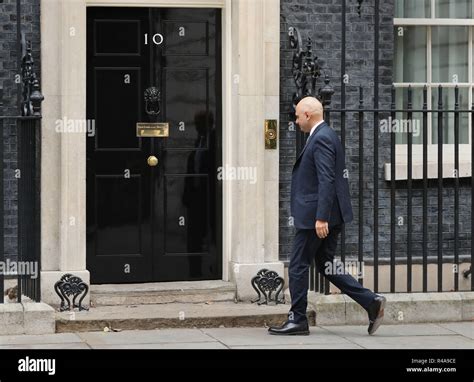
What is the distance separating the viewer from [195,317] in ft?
33.0

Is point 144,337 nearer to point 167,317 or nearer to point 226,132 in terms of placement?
point 167,317

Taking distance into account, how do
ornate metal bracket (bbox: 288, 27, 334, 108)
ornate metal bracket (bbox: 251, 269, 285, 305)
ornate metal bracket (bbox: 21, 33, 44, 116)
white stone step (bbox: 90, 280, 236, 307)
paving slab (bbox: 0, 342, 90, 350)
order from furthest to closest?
ornate metal bracket (bbox: 251, 269, 285, 305)
white stone step (bbox: 90, 280, 236, 307)
ornate metal bracket (bbox: 288, 27, 334, 108)
ornate metal bracket (bbox: 21, 33, 44, 116)
paving slab (bbox: 0, 342, 90, 350)

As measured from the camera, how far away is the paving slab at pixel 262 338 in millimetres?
9375

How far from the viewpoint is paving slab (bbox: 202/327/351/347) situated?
938 centimetres

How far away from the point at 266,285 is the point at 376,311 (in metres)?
1.58

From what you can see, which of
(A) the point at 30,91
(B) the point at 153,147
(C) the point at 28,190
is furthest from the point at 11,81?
(B) the point at 153,147

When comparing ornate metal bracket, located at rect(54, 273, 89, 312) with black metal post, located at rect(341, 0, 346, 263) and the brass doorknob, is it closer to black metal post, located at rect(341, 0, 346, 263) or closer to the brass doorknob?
the brass doorknob

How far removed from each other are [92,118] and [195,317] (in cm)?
214

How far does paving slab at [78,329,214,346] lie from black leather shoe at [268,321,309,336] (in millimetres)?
552

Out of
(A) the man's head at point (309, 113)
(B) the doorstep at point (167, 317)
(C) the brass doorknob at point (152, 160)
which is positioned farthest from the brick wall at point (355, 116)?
(A) the man's head at point (309, 113)

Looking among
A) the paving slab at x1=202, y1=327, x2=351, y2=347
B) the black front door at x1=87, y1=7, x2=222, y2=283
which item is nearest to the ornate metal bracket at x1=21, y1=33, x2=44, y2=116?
the black front door at x1=87, y1=7, x2=222, y2=283

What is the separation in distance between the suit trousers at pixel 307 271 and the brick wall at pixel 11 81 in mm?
2603

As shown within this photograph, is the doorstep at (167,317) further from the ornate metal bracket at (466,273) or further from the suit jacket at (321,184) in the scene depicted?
the ornate metal bracket at (466,273)

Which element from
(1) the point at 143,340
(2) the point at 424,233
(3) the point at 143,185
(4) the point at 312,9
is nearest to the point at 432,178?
(2) the point at 424,233
